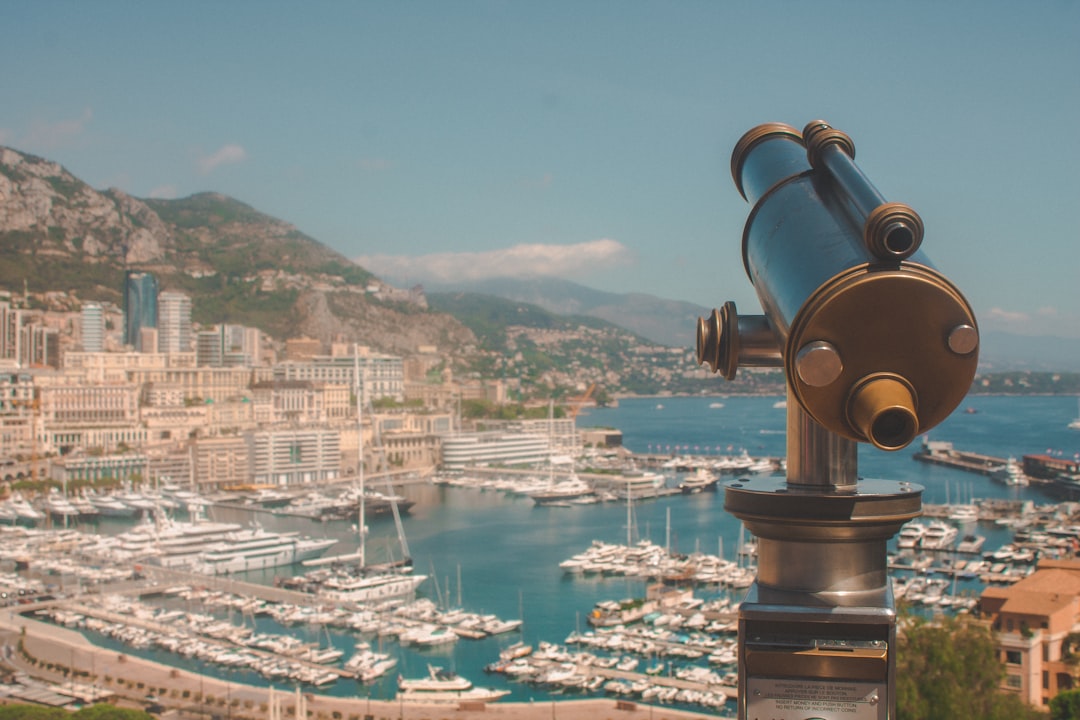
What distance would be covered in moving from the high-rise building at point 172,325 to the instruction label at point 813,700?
175ft

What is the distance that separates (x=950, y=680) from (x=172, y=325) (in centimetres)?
4932

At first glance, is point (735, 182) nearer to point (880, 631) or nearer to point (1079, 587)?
point (880, 631)

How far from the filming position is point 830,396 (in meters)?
0.70

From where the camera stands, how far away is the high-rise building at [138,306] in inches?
2092

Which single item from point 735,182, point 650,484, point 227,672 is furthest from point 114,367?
point 735,182

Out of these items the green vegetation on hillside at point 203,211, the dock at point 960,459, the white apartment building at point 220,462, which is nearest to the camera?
the white apartment building at point 220,462

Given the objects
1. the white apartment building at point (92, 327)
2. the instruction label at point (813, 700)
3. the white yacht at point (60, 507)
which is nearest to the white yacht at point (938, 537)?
the white yacht at point (60, 507)

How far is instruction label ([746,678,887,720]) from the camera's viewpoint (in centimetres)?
83

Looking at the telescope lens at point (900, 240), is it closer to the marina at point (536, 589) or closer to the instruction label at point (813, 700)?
the instruction label at point (813, 700)

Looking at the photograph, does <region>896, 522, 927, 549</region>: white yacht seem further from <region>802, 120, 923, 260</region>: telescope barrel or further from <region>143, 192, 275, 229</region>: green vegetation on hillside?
<region>143, 192, 275, 229</region>: green vegetation on hillside

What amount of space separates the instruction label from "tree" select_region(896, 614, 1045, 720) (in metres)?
7.07

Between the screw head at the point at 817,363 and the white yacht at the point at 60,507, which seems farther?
the white yacht at the point at 60,507

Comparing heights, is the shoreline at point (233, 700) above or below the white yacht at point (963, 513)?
below

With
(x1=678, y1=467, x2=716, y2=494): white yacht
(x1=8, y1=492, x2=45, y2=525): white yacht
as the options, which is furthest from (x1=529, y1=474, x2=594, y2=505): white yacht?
(x1=8, y1=492, x2=45, y2=525): white yacht
